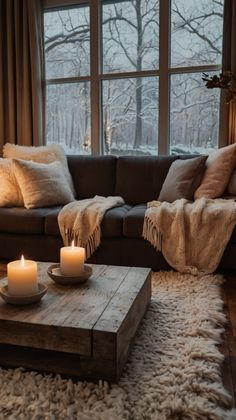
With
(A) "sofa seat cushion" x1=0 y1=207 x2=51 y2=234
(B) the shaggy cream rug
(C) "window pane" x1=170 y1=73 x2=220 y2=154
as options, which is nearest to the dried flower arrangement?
(C) "window pane" x1=170 y1=73 x2=220 y2=154

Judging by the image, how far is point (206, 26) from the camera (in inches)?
140

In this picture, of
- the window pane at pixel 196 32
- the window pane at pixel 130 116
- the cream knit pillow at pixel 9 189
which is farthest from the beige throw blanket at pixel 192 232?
the window pane at pixel 196 32

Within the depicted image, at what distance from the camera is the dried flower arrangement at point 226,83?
320cm

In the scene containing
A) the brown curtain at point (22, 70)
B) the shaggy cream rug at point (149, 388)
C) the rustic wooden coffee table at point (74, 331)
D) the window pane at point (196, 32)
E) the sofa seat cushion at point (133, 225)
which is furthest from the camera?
the brown curtain at point (22, 70)

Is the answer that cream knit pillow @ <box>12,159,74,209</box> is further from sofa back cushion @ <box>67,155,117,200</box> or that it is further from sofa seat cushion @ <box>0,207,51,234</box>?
sofa back cushion @ <box>67,155,117,200</box>

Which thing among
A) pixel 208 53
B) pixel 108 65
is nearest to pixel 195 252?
pixel 208 53

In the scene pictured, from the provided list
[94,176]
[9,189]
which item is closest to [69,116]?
[94,176]

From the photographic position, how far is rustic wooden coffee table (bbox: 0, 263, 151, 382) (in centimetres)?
131

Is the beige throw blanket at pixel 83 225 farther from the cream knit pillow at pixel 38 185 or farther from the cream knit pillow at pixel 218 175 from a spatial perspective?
the cream knit pillow at pixel 218 175

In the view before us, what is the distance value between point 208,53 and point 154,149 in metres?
1.01

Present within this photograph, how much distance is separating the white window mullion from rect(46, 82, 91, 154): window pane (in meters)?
0.79

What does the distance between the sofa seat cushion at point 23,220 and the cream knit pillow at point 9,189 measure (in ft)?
0.46

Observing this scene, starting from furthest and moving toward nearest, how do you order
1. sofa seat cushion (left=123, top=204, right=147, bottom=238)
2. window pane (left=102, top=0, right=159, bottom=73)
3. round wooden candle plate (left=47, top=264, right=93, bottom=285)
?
window pane (left=102, top=0, right=159, bottom=73)
sofa seat cushion (left=123, top=204, right=147, bottom=238)
round wooden candle plate (left=47, top=264, right=93, bottom=285)

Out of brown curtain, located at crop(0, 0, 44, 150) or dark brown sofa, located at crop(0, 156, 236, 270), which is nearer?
dark brown sofa, located at crop(0, 156, 236, 270)
